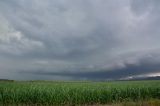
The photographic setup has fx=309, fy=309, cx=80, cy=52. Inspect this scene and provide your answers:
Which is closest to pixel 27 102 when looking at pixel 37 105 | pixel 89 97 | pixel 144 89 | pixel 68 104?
pixel 37 105

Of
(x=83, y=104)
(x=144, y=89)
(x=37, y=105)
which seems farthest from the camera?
(x=144, y=89)

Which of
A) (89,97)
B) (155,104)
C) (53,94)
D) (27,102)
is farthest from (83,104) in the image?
(155,104)

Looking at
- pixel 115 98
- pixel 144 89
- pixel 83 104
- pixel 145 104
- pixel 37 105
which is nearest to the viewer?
pixel 145 104

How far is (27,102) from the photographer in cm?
2745

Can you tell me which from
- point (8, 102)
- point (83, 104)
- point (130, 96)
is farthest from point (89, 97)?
point (8, 102)

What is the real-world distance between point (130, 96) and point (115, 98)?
7.31 feet

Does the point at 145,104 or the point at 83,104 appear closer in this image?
the point at 145,104

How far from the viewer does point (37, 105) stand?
27234 millimetres

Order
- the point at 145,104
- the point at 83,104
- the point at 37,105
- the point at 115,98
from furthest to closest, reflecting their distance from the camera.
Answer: the point at 115,98 → the point at 83,104 → the point at 37,105 → the point at 145,104

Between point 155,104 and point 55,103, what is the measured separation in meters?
8.99

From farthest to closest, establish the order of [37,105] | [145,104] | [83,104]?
[83,104]
[37,105]
[145,104]

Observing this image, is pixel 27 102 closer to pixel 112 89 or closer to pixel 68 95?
pixel 68 95

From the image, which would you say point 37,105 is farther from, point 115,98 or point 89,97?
point 115,98

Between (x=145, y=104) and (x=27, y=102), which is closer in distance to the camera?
(x=145, y=104)
